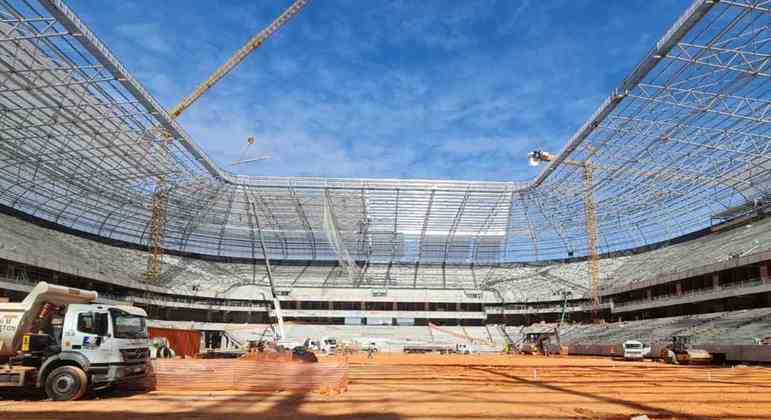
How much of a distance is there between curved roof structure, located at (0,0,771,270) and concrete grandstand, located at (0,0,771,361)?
24 cm

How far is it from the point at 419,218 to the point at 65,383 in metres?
65.9

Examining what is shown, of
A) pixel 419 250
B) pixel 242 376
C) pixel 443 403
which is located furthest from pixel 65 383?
pixel 419 250

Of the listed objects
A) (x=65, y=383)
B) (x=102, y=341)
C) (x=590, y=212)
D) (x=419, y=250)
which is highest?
(x=590, y=212)

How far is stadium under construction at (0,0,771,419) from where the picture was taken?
1973cm

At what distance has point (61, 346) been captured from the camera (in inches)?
615

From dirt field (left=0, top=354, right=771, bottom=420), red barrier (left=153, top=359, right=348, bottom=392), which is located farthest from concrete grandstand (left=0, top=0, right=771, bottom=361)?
dirt field (left=0, top=354, right=771, bottom=420)

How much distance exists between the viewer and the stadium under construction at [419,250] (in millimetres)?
19734

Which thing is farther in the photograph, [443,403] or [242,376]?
[242,376]

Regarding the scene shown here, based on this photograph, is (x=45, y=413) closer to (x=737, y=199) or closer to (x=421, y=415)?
(x=421, y=415)

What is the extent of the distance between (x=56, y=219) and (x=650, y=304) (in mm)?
69505

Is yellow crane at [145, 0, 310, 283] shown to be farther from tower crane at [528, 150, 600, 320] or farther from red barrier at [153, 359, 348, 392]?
red barrier at [153, 359, 348, 392]

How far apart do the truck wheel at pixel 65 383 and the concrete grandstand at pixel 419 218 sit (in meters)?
20.8

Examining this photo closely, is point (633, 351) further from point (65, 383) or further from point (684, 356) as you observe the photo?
point (65, 383)

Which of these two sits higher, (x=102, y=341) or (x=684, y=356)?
(x=102, y=341)
